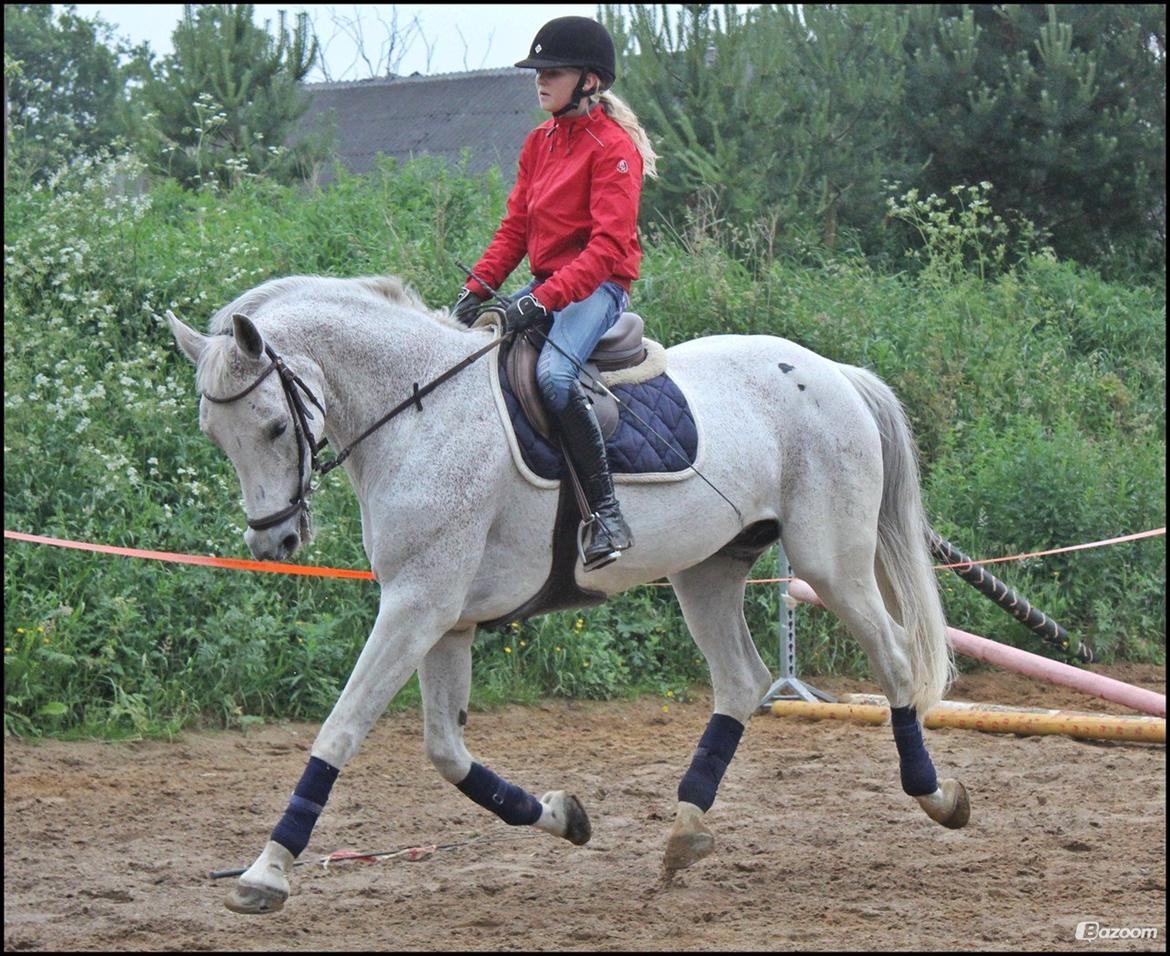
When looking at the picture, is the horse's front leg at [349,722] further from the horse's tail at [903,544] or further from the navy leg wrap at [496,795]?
the horse's tail at [903,544]

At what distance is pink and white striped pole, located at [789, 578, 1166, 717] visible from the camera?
7137 mm

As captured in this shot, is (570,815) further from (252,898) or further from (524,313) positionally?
(524,313)

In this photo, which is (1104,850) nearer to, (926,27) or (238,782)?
(238,782)

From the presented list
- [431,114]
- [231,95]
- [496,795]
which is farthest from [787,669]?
[431,114]

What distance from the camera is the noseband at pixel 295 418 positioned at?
14.3 ft

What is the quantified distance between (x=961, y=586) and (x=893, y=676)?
4.62m

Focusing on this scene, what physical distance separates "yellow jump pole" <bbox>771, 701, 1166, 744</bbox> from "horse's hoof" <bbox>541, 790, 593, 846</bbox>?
7.96 feet

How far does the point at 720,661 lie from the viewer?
5.64 meters

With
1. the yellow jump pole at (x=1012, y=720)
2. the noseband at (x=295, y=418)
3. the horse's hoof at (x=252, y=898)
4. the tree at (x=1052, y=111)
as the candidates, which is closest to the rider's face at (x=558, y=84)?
the noseband at (x=295, y=418)

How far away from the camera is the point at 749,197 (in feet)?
43.3

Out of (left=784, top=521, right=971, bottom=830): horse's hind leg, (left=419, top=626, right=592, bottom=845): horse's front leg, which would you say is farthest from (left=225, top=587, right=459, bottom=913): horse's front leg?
(left=784, top=521, right=971, bottom=830): horse's hind leg

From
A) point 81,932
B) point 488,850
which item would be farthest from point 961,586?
point 81,932

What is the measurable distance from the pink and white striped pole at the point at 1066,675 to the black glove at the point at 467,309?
2.45 m

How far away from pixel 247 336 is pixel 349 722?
1.22 meters
